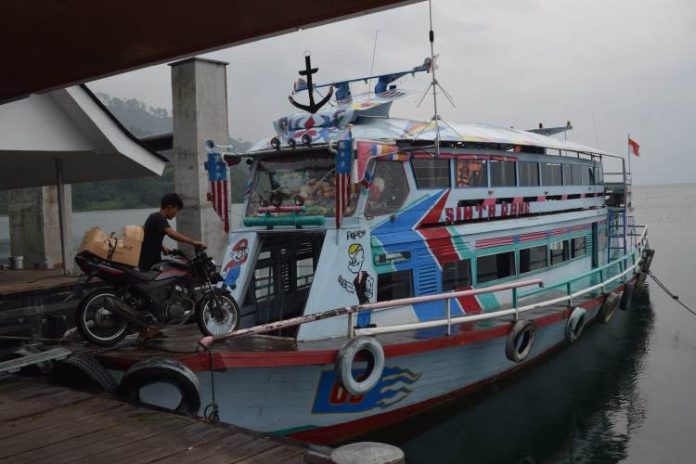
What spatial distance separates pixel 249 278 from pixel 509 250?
4567 mm

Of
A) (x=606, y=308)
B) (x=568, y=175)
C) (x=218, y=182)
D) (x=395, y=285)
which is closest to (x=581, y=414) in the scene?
(x=606, y=308)


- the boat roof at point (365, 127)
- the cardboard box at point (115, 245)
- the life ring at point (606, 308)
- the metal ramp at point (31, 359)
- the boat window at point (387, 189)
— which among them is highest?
the boat roof at point (365, 127)

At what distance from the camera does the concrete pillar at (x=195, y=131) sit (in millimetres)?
11711

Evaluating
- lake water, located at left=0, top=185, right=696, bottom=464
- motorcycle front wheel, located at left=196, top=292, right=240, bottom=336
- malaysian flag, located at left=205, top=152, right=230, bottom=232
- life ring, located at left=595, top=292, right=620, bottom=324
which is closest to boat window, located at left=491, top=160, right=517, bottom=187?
lake water, located at left=0, top=185, right=696, bottom=464

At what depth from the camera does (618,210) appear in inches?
632

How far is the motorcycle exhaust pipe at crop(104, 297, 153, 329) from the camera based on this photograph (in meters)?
6.48

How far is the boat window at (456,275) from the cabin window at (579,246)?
4558 millimetres

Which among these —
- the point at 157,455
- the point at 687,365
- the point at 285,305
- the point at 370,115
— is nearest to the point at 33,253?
the point at 285,305

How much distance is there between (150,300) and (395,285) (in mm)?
3323

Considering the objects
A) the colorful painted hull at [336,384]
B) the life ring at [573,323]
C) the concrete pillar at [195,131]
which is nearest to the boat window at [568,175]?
the life ring at [573,323]

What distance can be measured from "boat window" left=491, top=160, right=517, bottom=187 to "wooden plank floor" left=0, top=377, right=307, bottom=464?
6872 millimetres

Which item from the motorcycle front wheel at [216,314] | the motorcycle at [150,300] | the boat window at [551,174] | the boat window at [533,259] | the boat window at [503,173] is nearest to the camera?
the motorcycle at [150,300]

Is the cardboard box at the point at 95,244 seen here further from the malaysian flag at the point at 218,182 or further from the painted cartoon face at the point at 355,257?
the painted cartoon face at the point at 355,257

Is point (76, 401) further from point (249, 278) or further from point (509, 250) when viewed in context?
point (509, 250)
